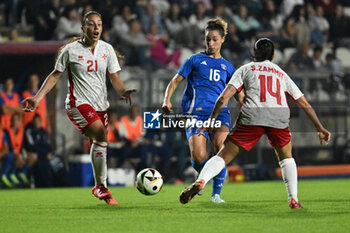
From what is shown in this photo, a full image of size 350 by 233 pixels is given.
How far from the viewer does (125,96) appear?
321 inches

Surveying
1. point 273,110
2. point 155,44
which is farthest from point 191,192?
point 155,44

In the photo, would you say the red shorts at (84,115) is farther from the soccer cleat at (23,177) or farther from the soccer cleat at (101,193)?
the soccer cleat at (23,177)

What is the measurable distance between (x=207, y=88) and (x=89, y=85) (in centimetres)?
151

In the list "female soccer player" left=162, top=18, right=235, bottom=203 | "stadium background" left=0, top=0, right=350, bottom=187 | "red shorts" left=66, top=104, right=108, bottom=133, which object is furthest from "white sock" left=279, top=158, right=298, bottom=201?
"stadium background" left=0, top=0, right=350, bottom=187

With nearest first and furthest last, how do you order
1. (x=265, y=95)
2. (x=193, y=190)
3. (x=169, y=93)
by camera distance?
(x=193, y=190)
(x=265, y=95)
(x=169, y=93)

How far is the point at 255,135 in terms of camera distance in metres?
7.15

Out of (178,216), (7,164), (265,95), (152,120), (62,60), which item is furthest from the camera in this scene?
(7,164)

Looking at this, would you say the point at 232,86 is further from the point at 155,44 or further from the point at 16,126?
the point at 155,44

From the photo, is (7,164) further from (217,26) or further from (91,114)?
(217,26)

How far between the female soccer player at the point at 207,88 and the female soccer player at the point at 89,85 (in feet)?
2.96

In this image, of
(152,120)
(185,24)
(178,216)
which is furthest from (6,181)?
(178,216)

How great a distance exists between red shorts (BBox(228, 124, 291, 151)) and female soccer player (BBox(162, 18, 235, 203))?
1267 mm

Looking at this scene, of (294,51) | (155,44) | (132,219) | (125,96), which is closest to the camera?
(132,219)

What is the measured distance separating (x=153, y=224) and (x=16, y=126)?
28.9ft
